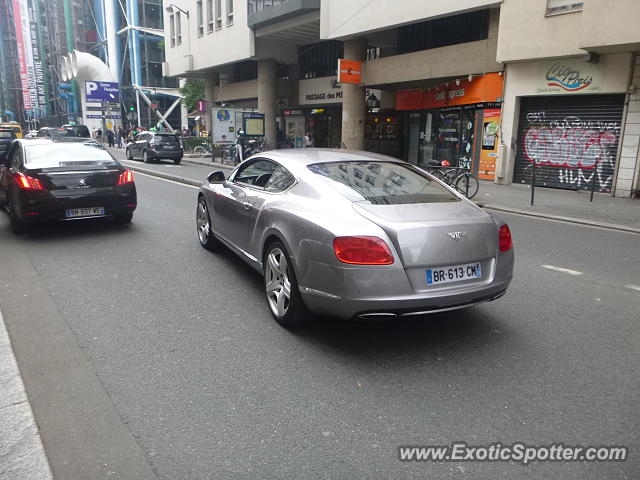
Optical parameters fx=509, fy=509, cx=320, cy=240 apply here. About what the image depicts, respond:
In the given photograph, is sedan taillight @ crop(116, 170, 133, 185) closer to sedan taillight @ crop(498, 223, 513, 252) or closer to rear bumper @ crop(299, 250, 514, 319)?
rear bumper @ crop(299, 250, 514, 319)

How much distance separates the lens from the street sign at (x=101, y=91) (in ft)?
168

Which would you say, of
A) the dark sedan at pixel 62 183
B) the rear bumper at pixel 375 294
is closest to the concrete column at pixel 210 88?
the dark sedan at pixel 62 183

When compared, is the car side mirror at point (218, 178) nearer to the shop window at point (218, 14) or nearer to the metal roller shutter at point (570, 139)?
the metal roller shutter at point (570, 139)

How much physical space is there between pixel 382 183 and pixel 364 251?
3.69ft

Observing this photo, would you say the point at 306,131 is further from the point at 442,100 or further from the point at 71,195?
the point at 71,195

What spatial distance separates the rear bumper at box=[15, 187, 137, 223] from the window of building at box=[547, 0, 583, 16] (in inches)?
535

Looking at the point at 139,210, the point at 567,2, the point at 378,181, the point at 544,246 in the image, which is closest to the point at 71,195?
the point at 139,210

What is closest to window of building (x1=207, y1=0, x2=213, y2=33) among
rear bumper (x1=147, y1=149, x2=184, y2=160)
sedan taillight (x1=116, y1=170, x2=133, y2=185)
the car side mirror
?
rear bumper (x1=147, y1=149, x2=184, y2=160)

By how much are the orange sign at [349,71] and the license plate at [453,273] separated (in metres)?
20.4

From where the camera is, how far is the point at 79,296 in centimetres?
513

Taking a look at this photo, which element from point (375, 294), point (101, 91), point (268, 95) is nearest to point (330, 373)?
point (375, 294)

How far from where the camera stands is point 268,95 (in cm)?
3111

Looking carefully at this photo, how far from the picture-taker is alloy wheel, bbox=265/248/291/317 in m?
4.25

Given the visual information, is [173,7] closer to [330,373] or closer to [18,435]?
[330,373]
